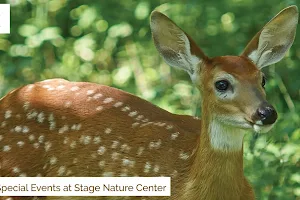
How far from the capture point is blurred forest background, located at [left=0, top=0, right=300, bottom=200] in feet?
21.2

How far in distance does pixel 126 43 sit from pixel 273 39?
8.44 ft

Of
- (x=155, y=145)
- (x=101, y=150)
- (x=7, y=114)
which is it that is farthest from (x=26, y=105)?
(x=155, y=145)

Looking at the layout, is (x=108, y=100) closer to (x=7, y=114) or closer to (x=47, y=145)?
(x=47, y=145)

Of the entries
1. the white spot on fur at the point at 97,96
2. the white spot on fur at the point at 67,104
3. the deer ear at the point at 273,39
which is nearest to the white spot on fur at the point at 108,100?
the white spot on fur at the point at 97,96

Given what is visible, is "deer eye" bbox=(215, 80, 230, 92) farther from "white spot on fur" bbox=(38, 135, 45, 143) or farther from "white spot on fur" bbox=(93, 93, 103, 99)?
"white spot on fur" bbox=(38, 135, 45, 143)

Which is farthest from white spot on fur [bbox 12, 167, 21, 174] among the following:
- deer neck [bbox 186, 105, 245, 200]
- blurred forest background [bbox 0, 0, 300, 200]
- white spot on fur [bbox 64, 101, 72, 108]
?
blurred forest background [bbox 0, 0, 300, 200]

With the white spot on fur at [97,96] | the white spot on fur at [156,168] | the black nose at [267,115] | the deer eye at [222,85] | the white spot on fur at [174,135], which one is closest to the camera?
the black nose at [267,115]

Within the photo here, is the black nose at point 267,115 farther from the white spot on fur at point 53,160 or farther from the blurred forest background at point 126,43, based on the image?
the blurred forest background at point 126,43

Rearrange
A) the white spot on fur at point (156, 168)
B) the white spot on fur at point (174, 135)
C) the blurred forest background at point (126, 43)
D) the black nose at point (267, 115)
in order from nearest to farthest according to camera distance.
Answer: the black nose at point (267, 115)
the white spot on fur at point (156, 168)
the white spot on fur at point (174, 135)
the blurred forest background at point (126, 43)

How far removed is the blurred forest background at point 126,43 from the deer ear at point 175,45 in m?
1.39

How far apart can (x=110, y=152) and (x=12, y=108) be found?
53cm

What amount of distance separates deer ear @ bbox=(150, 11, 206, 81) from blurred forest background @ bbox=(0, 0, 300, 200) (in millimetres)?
1385

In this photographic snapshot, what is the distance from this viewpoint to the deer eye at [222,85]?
14.4 feet

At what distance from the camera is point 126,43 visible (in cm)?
724
